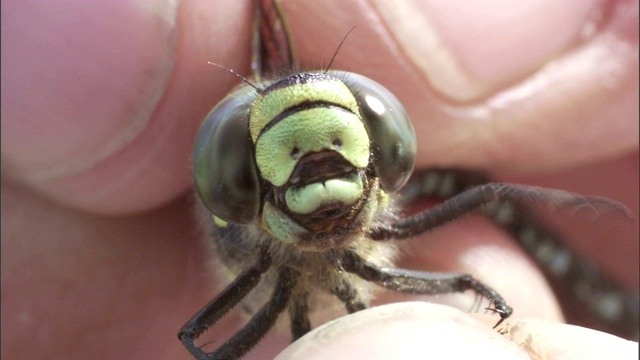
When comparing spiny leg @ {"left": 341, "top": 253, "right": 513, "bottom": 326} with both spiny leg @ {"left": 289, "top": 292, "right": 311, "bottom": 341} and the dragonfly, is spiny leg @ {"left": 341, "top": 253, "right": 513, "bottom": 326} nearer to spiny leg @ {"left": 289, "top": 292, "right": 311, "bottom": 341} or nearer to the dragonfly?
the dragonfly

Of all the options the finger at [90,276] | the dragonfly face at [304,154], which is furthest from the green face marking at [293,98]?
the finger at [90,276]

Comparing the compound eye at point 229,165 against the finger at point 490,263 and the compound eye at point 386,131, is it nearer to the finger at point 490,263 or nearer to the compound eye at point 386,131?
the compound eye at point 386,131

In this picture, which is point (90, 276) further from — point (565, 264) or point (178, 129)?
point (565, 264)

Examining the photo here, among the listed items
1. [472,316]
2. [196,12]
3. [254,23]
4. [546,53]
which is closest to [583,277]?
[546,53]

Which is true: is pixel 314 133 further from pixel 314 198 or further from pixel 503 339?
pixel 503 339

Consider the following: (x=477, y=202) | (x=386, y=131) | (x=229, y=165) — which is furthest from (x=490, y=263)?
(x=229, y=165)

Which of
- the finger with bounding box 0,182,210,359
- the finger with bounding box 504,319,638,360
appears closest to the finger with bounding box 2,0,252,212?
the finger with bounding box 0,182,210,359
